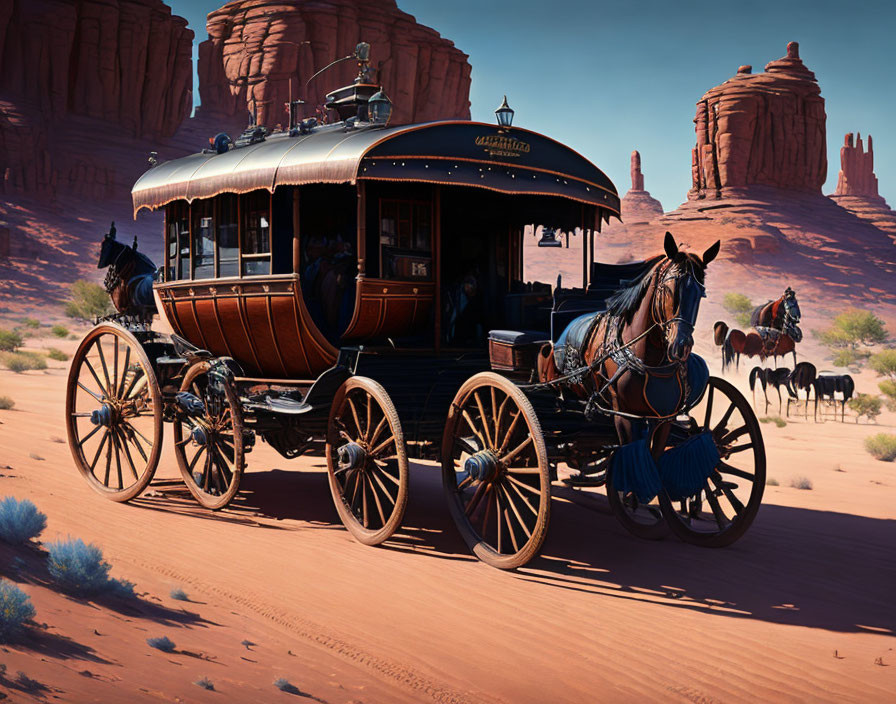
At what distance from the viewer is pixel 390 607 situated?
636 cm

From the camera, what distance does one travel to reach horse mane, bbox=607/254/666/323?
6980mm

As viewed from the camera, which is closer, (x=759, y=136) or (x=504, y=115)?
(x=504, y=115)

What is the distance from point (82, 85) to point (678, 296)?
83.9m

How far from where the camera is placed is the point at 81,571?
5.42 meters

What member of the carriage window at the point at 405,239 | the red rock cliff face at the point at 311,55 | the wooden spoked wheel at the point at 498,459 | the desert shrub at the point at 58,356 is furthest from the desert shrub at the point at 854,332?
the red rock cliff face at the point at 311,55

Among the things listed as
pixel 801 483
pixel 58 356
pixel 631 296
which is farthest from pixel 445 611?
pixel 58 356

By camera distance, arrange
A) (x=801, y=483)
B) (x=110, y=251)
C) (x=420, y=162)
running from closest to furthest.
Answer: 1. (x=420, y=162)
2. (x=801, y=483)
3. (x=110, y=251)

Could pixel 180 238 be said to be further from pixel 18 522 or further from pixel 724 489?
pixel 724 489

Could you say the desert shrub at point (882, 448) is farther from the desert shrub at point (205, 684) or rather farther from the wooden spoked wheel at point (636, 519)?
the desert shrub at point (205, 684)

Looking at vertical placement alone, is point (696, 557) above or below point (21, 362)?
below

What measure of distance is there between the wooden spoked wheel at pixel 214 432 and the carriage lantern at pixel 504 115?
364cm

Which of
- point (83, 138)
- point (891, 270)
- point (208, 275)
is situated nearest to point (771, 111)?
point (891, 270)

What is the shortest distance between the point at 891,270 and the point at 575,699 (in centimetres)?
7295

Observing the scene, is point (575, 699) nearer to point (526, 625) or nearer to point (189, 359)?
point (526, 625)
